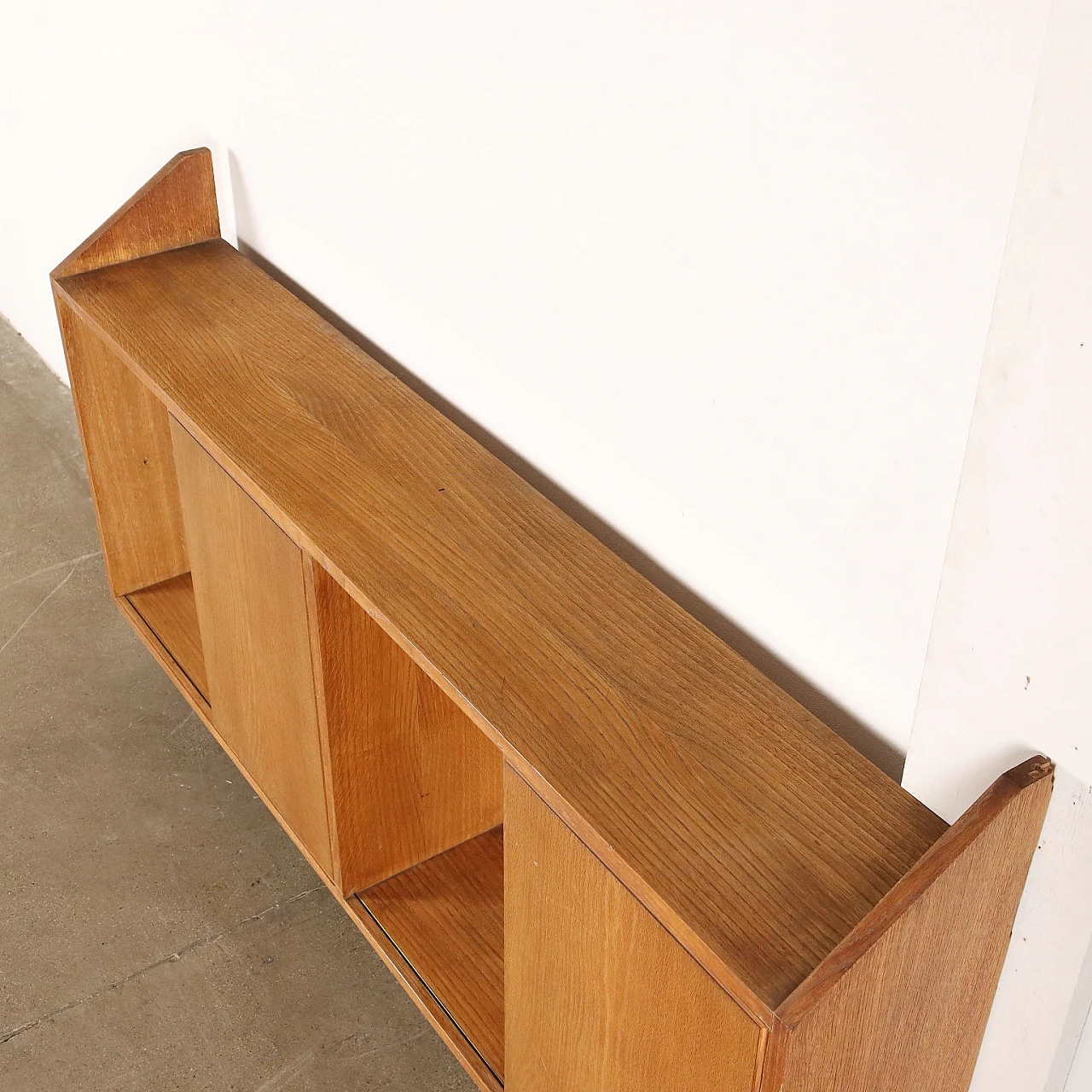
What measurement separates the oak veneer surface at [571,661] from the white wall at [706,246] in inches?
3.8

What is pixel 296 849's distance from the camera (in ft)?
7.98

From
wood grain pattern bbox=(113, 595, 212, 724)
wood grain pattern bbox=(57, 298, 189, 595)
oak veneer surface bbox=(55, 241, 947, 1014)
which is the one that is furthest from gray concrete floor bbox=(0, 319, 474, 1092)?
oak veneer surface bbox=(55, 241, 947, 1014)

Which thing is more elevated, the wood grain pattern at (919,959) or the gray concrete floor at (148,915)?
the wood grain pattern at (919,959)

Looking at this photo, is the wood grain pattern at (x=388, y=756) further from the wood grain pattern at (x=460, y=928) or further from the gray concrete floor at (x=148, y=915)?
the gray concrete floor at (x=148, y=915)

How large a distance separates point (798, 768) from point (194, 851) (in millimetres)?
1492

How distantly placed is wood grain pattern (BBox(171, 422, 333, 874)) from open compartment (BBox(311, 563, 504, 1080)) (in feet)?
0.15

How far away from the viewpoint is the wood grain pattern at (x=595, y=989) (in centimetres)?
118

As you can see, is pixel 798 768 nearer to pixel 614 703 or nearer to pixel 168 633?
pixel 614 703

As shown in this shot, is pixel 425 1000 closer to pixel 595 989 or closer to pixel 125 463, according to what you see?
pixel 595 989

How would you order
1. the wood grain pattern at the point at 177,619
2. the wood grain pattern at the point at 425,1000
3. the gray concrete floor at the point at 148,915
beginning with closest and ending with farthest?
the wood grain pattern at the point at 425,1000 < the gray concrete floor at the point at 148,915 < the wood grain pattern at the point at 177,619

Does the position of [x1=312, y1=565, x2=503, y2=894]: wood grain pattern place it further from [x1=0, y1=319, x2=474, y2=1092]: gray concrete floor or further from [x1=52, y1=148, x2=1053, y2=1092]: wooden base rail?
[x1=0, y1=319, x2=474, y2=1092]: gray concrete floor

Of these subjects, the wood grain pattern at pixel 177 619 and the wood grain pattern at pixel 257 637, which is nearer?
the wood grain pattern at pixel 257 637

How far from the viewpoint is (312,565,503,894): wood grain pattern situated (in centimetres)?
182

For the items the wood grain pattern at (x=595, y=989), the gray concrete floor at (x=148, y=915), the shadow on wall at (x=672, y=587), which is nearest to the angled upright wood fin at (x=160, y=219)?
the shadow on wall at (x=672, y=587)
